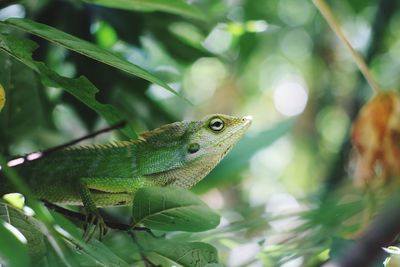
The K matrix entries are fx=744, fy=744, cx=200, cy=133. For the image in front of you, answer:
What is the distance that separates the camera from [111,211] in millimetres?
2068

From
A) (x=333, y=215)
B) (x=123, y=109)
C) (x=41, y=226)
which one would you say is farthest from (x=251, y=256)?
(x=123, y=109)

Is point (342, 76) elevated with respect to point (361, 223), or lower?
elevated

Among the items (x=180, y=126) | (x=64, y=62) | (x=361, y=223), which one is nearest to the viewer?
(x=180, y=126)

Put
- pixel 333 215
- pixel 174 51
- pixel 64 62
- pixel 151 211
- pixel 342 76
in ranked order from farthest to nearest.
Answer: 1. pixel 342 76
2. pixel 174 51
3. pixel 64 62
4. pixel 333 215
5. pixel 151 211

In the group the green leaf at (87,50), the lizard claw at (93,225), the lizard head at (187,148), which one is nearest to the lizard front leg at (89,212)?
the lizard claw at (93,225)

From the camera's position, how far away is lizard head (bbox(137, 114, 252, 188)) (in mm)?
1343

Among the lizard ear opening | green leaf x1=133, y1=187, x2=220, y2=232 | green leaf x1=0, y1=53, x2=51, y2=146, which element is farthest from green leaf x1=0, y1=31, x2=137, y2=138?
green leaf x1=0, y1=53, x2=51, y2=146

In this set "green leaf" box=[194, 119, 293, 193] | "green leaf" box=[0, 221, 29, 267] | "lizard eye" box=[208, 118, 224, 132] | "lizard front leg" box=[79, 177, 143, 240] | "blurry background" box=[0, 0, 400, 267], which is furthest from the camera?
"green leaf" box=[194, 119, 293, 193]

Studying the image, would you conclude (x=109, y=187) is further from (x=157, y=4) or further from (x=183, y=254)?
(x=157, y=4)

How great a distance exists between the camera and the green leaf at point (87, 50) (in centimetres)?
104

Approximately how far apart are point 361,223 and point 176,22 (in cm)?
93

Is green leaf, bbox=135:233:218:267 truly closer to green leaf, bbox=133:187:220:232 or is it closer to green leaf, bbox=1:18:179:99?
green leaf, bbox=133:187:220:232

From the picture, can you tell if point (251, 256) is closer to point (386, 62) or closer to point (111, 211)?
point (111, 211)

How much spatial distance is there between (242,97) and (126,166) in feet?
10.2
